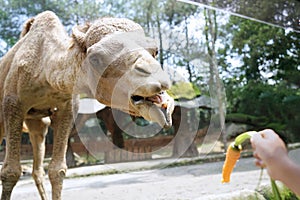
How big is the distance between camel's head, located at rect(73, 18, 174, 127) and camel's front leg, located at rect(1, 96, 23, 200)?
0.60m

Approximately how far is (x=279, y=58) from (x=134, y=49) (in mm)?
6915

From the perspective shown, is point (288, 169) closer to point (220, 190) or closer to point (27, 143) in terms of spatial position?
point (220, 190)

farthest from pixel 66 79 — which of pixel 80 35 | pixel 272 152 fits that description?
pixel 272 152

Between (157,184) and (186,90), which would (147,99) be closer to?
(186,90)

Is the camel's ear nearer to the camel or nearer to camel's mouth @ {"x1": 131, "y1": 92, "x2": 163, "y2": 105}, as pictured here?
the camel

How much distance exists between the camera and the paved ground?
3.37 m

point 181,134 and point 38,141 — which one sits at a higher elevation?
point 181,134

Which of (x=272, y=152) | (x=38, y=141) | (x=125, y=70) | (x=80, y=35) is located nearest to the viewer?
(x=272, y=152)

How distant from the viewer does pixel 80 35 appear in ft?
4.64

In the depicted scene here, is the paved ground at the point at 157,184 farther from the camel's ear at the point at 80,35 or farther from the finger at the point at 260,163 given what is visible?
the finger at the point at 260,163

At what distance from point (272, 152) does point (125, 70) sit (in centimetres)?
77

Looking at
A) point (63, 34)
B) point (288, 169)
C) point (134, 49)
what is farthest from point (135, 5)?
point (288, 169)

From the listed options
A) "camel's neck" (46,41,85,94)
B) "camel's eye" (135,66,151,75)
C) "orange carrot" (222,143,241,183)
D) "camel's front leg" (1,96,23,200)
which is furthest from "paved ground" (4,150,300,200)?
"orange carrot" (222,143,241,183)

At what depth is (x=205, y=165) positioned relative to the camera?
5.90 m
